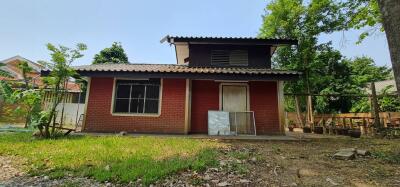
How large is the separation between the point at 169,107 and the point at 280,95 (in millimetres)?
4876

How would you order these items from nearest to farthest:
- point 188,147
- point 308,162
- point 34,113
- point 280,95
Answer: point 308,162 → point 188,147 → point 34,113 → point 280,95

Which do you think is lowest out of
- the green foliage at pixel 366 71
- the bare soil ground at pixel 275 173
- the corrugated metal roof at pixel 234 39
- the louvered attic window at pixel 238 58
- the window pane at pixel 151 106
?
the bare soil ground at pixel 275 173

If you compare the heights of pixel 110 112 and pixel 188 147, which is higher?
pixel 110 112

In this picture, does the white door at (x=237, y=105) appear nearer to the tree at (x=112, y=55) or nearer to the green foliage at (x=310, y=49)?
the green foliage at (x=310, y=49)

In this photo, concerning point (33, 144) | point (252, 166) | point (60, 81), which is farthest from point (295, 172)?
point (60, 81)

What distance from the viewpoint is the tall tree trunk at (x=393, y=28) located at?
2465 millimetres

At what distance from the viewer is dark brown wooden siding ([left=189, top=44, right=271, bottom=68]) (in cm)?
1158

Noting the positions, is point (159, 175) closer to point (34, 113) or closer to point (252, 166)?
point (252, 166)

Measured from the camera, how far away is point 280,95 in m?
10.1

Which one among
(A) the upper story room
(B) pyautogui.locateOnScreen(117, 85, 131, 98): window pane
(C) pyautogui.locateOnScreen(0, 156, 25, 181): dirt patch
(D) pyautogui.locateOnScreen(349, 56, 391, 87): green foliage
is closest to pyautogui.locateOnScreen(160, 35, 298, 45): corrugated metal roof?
(A) the upper story room

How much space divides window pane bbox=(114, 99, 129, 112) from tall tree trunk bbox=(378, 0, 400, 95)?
9.21m

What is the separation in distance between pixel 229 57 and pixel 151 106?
469 centimetres

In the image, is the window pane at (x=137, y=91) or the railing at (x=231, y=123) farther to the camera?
the window pane at (x=137, y=91)

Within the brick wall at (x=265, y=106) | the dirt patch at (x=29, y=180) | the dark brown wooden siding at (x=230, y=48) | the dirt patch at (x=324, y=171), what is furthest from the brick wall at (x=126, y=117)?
the dirt patch at (x=29, y=180)
